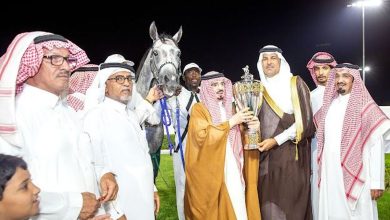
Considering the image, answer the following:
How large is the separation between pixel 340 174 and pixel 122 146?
7.43 ft

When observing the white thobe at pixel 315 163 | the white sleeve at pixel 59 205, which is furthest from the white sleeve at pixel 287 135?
the white sleeve at pixel 59 205

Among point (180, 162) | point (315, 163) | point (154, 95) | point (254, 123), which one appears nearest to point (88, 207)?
point (254, 123)

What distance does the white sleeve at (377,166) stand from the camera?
4613mm

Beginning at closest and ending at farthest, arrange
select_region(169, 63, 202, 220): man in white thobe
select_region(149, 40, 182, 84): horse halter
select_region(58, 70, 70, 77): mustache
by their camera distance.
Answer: select_region(58, 70, 70, 77): mustache
select_region(149, 40, 182, 84): horse halter
select_region(169, 63, 202, 220): man in white thobe

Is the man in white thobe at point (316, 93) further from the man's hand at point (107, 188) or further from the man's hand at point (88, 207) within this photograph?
the man's hand at point (88, 207)

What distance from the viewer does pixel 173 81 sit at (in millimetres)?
5488

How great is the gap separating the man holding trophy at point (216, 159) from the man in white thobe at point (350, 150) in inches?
28.4

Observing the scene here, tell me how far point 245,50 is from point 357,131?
868 inches

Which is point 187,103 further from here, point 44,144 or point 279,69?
point 44,144

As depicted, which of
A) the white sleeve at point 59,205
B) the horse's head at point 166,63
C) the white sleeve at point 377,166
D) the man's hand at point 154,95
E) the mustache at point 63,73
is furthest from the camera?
A: the horse's head at point 166,63

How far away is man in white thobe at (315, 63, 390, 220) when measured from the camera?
468 centimetres

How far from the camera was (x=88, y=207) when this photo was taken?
2576mm

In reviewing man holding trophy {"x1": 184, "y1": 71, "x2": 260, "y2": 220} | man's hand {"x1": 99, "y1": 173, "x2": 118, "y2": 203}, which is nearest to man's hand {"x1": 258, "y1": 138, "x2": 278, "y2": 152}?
man holding trophy {"x1": 184, "y1": 71, "x2": 260, "y2": 220}

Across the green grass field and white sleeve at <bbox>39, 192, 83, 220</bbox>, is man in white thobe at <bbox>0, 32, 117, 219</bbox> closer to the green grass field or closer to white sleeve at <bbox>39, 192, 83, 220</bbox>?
white sleeve at <bbox>39, 192, 83, 220</bbox>
